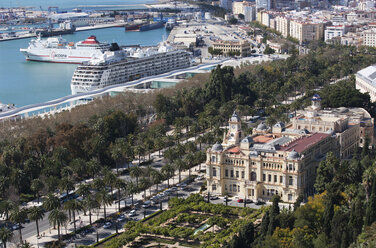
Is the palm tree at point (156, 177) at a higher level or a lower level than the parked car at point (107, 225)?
higher

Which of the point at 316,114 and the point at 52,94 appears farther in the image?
the point at 52,94

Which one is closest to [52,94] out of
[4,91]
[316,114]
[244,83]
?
[4,91]

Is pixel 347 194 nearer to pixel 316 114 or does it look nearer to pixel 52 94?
pixel 316 114

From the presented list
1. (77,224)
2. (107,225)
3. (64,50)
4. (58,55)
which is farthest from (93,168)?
(58,55)

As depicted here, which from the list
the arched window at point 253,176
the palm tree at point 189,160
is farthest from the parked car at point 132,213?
the arched window at point 253,176

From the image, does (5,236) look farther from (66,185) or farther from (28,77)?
(28,77)

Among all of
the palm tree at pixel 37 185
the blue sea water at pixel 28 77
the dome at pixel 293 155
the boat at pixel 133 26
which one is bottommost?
the blue sea water at pixel 28 77

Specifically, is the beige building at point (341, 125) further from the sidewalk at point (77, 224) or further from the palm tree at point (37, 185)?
the palm tree at point (37, 185)
